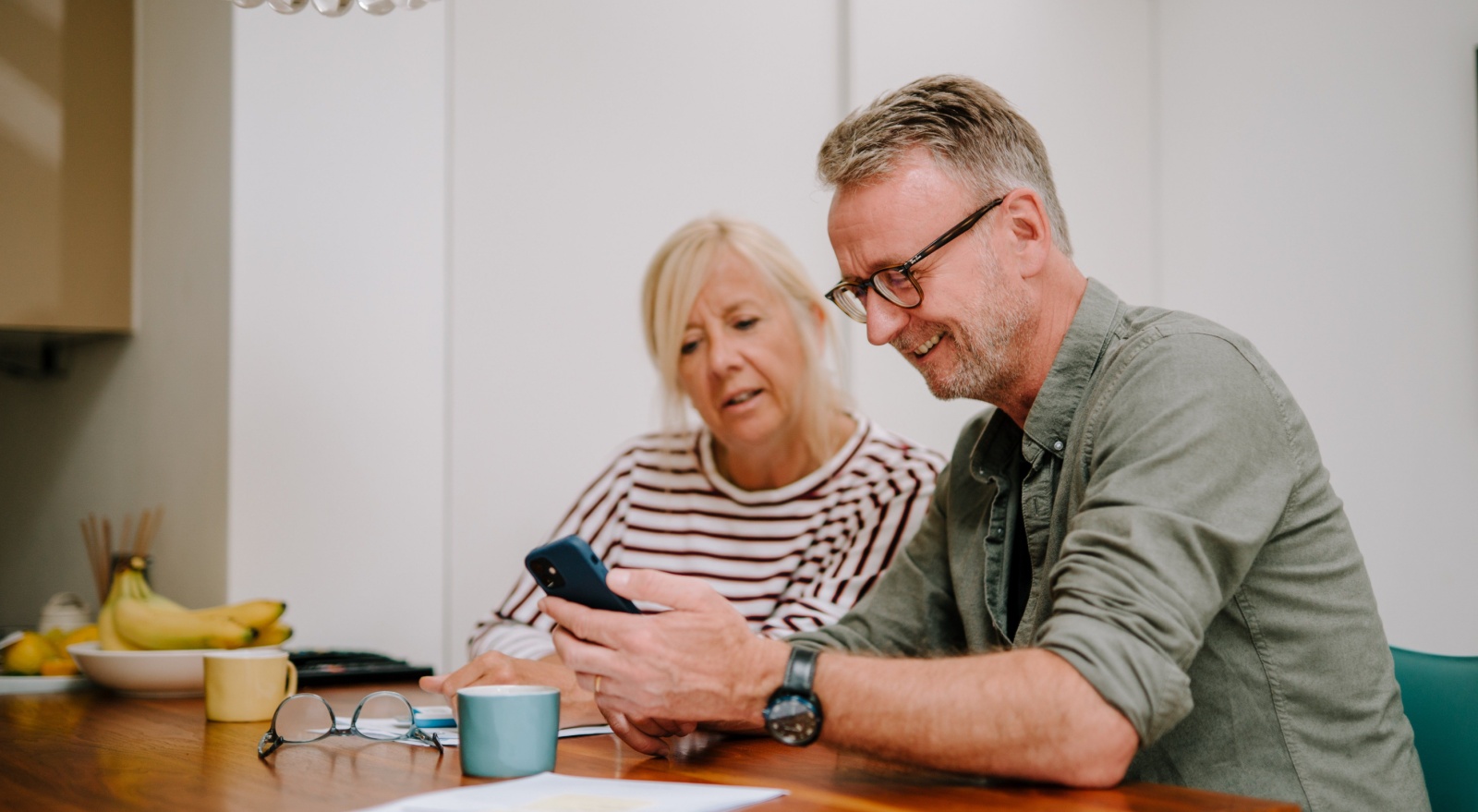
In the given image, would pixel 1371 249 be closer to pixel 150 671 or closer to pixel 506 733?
pixel 506 733

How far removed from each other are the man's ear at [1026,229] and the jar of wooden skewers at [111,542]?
1.83 meters

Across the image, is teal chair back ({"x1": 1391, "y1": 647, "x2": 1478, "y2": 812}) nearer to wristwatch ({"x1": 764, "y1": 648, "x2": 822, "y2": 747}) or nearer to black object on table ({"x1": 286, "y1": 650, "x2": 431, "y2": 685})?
wristwatch ({"x1": 764, "y1": 648, "x2": 822, "y2": 747})

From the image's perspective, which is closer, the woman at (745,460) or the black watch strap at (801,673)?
the black watch strap at (801,673)

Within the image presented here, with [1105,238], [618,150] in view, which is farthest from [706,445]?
[1105,238]

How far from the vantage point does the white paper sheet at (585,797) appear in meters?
0.85

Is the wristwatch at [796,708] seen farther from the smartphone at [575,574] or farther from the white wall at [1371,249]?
the white wall at [1371,249]

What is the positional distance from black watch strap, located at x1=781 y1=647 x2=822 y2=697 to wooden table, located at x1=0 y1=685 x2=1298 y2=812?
0.24ft

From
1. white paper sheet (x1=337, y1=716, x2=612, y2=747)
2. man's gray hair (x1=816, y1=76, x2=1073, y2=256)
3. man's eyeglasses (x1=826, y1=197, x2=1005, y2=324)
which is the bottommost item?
white paper sheet (x1=337, y1=716, x2=612, y2=747)

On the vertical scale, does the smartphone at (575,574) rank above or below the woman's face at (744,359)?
below

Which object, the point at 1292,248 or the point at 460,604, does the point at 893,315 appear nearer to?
the point at 460,604

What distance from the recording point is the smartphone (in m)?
1.09

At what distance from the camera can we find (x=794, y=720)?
1001 millimetres

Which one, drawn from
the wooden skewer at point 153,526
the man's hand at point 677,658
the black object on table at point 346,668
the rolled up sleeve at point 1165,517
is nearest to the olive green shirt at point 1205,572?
the rolled up sleeve at point 1165,517

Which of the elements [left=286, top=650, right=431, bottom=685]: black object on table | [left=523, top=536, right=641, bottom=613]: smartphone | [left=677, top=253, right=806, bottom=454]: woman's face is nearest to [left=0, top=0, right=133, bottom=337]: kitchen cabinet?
[left=286, top=650, right=431, bottom=685]: black object on table
